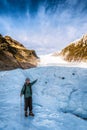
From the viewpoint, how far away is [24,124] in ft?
29.2

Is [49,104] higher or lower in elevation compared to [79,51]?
lower

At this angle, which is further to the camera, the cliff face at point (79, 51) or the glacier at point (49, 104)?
the cliff face at point (79, 51)

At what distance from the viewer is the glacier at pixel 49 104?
355 inches

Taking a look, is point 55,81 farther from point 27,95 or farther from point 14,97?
point 27,95

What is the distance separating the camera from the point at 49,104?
1227cm

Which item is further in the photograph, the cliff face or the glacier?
the cliff face

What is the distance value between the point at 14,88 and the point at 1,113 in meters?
5.79

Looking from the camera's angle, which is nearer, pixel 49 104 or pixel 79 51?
pixel 49 104

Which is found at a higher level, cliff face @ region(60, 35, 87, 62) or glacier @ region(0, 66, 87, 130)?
cliff face @ region(60, 35, 87, 62)

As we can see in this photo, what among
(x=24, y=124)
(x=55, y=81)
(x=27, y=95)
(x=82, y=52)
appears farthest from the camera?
(x=82, y=52)

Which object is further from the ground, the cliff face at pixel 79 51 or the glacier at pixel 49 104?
the cliff face at pixel 79 51

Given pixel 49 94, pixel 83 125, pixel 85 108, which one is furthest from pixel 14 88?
pixel 83 125

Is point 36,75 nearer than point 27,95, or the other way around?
point 27,95

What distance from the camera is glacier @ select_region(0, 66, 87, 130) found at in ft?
29.6
